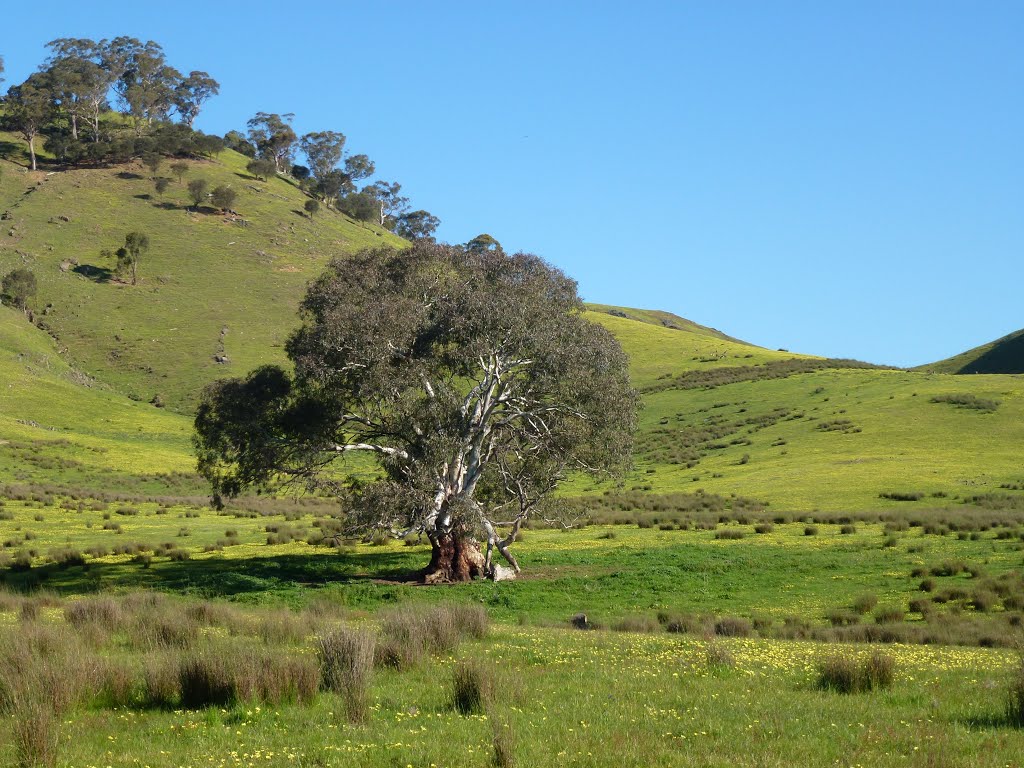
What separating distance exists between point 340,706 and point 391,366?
21414 millimetres

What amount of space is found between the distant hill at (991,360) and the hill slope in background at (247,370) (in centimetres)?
431

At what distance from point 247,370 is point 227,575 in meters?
85.4

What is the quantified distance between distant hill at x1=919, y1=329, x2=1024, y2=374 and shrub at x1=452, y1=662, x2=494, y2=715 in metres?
164

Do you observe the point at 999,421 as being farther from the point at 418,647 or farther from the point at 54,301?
the point at 54,301

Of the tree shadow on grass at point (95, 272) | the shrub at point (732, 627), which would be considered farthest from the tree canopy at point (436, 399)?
the tree shadow on grass at point (95, 272)

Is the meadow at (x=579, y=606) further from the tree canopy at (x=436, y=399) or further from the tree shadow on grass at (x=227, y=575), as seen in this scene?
the tree canopy at (x=436, y=399)

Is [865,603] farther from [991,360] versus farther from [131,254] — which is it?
[991,360]

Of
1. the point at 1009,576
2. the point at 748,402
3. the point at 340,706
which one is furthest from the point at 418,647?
the point at 748,402

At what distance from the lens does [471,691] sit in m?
13.6

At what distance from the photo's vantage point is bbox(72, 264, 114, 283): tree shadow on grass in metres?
132

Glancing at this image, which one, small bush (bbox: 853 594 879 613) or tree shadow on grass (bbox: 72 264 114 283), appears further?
tree shadow on grass (bbox: 72 264 114 283)

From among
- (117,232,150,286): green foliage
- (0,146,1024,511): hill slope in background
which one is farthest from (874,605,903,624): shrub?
(117,232,150,286): green foliage

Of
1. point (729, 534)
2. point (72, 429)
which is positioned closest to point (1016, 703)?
point (729, 534)

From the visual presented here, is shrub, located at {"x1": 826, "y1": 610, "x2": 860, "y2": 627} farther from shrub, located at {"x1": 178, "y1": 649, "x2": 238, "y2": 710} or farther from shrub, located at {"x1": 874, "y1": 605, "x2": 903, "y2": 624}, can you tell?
shrub, located at {"x1": 178, "y1": 649, "x2": 238, "y2": 710}
